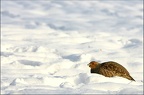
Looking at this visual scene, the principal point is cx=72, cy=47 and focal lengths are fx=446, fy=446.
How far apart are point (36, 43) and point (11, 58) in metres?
2.11

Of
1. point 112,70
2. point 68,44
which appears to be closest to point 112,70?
point 112,70

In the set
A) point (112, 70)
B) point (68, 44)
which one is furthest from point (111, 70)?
point (68, 44)

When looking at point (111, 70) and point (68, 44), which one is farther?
point (68, 44)

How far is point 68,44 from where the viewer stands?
28.3 ft

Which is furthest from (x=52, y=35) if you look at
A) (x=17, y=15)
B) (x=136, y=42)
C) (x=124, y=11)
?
(x=124, y=11)

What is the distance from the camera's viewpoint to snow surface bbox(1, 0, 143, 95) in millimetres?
4390

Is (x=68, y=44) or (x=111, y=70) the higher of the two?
(x=111, y=70)

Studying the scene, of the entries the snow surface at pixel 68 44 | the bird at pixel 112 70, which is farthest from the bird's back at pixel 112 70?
the snow surface at pixel 68 44

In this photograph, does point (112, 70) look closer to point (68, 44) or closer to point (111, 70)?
point (111, 70)

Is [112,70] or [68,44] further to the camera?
[68,44]

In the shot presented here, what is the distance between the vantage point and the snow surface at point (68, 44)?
4390 millimetres

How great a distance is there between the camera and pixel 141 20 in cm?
1320

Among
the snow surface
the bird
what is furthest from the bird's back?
the snow surface

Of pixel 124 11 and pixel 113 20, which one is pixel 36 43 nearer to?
pixel 113 20
